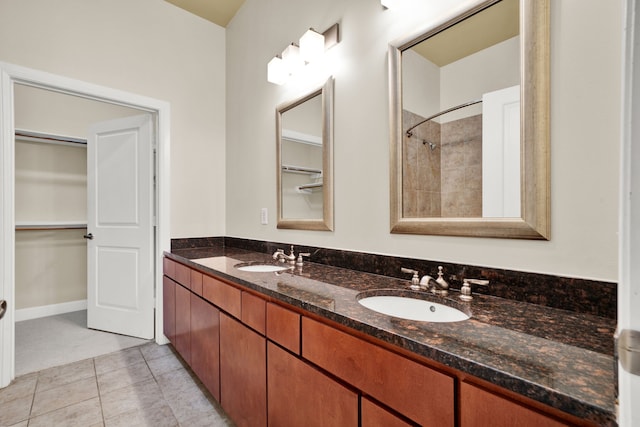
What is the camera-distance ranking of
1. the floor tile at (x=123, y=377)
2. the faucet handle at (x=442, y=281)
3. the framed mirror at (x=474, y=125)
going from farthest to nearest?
the floor tile at (x=123, y=377) → the faucet handle at (x=442, y=281) → the framed mirror at (x=474, y=125)

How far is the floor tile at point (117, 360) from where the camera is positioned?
6.94 ft

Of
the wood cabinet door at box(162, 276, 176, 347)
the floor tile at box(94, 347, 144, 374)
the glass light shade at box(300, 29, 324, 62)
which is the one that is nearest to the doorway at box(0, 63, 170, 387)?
the floor tile at box(94, 347, 144, 374)

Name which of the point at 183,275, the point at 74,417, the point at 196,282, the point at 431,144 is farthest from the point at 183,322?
the point at 431,144

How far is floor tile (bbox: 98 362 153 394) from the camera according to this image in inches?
74.6

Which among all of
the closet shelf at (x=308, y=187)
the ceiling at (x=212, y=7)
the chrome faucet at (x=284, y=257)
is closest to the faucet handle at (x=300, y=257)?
the chrome faucet at (x=284, y=257)

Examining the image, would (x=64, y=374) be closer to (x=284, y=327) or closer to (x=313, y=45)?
(x=284, y=327)

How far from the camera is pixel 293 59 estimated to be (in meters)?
1.94

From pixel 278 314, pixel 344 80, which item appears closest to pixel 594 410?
pixel 278 314

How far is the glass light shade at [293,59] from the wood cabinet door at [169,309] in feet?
5.80

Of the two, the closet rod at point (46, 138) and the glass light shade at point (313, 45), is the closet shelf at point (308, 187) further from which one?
the closet rod at point (46, 138)

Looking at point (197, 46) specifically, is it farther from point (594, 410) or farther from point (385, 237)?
point (594, 410)

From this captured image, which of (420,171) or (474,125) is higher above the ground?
(474,125)

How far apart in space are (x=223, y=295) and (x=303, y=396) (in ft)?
2.32

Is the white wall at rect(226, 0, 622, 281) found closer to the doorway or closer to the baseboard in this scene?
the doorway
